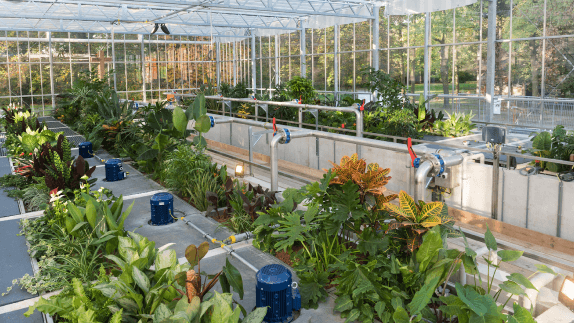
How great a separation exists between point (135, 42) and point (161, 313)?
28.1 meters

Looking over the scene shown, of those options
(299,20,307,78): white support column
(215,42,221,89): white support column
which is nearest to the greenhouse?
(299,20,307,78): white support column

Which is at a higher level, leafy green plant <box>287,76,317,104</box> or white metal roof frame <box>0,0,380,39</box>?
white metal roof frame <box>0,0,380,39</box>

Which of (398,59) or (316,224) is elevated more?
(398,59)

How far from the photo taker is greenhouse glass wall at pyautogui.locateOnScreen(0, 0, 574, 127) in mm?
14508

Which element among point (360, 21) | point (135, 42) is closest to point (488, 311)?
point (360, 21)

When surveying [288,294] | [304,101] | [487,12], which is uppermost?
[487,12]

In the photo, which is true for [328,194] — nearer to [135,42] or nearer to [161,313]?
[161,313]

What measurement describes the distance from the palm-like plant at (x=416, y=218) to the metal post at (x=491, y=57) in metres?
13.3

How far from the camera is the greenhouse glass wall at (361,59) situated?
14.5 meters

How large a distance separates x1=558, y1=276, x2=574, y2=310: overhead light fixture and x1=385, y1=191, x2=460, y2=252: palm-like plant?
0.84 metres

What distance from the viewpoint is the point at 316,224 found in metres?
4.30

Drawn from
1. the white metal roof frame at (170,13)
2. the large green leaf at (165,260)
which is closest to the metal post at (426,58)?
the white metal roof frame at (170,13)

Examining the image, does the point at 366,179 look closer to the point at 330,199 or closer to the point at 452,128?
the point at 330,199

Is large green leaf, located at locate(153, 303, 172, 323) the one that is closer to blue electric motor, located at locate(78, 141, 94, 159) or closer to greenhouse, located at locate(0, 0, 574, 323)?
greenhouse, located at locate(0, 0, 574, 323)
